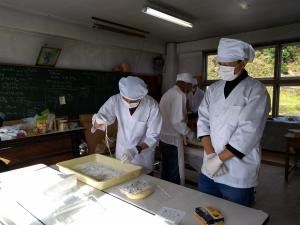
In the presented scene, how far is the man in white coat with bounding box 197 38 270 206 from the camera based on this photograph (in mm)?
1351

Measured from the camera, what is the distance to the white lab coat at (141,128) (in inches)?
74.9

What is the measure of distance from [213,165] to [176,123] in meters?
1.26

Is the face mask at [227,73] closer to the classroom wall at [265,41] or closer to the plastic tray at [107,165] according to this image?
the plastic tray at [107,165]

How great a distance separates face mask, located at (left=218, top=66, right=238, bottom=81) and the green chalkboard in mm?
3253

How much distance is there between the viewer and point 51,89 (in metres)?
4.07

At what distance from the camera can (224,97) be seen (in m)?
1.48

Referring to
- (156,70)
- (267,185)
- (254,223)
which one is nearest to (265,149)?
(267,185)

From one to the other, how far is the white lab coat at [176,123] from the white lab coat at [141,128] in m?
0.67

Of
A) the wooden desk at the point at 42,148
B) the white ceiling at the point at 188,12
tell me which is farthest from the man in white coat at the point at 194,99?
the wooden desk at the point at 42,148

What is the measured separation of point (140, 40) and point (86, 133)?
241 cm

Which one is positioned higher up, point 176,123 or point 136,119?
point 136,119

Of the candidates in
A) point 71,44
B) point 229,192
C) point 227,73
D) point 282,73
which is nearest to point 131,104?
point 227,73

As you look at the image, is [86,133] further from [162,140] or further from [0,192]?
[0,192]

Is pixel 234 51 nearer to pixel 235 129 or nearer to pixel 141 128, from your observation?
pixel 235 129
